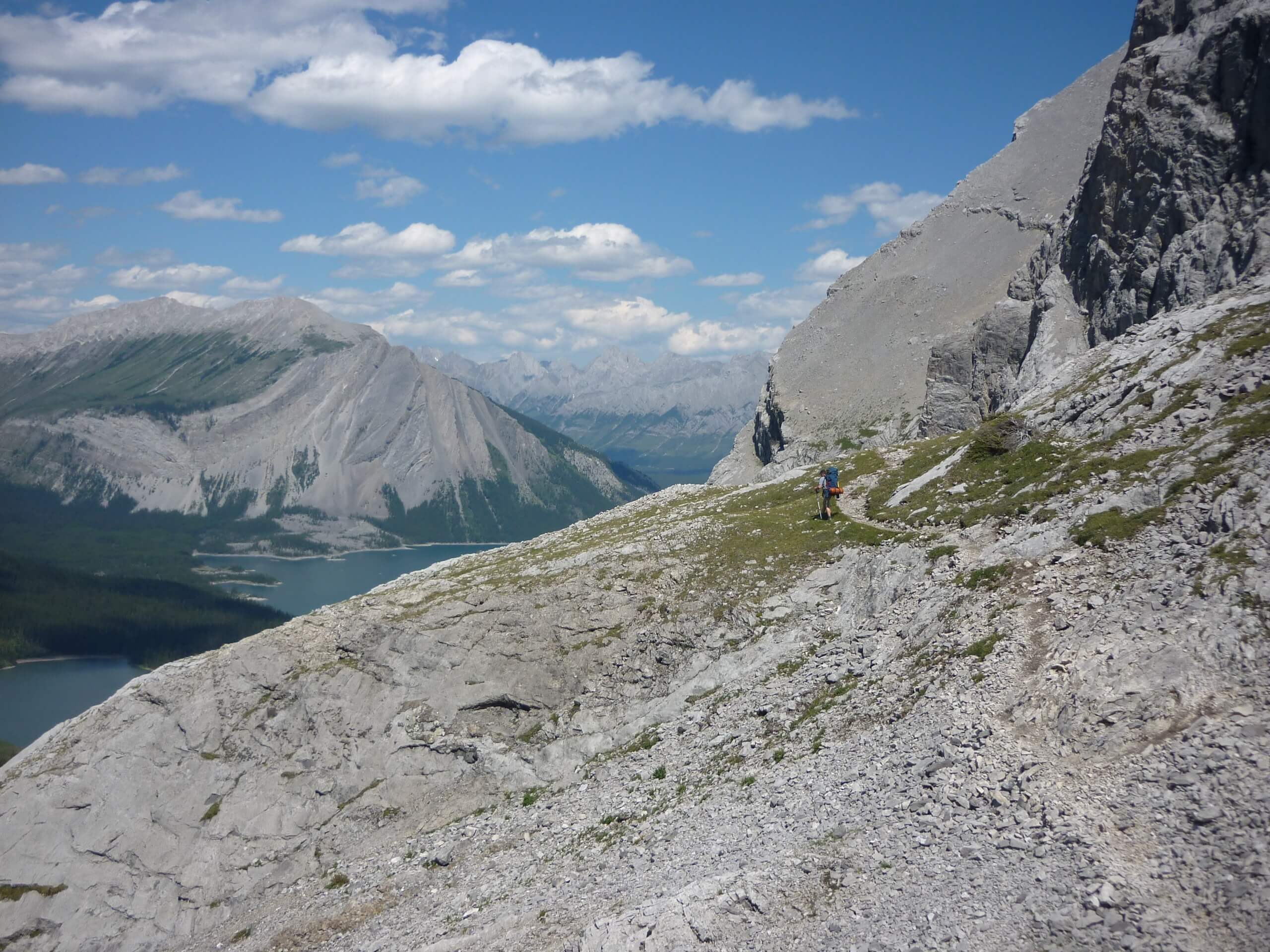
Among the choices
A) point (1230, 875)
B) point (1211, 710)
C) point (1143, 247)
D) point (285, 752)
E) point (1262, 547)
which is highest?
point (1143, 247)

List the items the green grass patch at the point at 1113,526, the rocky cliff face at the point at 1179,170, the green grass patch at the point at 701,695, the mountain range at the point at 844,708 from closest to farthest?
the mountain range at the point at 844,708
the green grass patch at the point at 1113,526
the green grass patch at the point at 701,695
the rocky cliff face at the point at 1179,170

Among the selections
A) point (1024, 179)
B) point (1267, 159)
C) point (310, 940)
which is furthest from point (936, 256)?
point (310, 940)

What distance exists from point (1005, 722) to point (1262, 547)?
8652mm

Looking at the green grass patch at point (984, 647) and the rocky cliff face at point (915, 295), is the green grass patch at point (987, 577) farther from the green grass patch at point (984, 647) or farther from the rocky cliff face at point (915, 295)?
the rocky cliff face at point (915, 295)

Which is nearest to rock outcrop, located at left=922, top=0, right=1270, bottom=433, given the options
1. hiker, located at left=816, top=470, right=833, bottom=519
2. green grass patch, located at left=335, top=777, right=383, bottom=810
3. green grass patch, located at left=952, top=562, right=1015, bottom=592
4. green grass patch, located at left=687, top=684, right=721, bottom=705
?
hiker, located at left=816, top=470, right=833, bottom=519

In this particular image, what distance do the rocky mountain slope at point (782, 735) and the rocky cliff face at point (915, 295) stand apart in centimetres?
4342

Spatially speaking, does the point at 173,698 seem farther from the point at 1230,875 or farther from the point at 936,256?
the point at 936,256

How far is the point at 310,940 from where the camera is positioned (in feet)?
107

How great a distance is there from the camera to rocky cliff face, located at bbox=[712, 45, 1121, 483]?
98562 millimetres

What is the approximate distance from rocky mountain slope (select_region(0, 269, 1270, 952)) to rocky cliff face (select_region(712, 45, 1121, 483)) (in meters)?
43.4

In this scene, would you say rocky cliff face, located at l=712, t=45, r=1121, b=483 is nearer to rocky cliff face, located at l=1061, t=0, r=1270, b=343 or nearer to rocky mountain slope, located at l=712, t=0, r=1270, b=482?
rocky mountain slope, located at l=712, t=0, r=1270, b=482

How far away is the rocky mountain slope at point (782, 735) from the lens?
784 inches

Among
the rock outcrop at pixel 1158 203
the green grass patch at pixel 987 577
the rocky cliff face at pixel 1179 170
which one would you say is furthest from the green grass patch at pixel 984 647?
the rocky cliff face at pixel 1179 170

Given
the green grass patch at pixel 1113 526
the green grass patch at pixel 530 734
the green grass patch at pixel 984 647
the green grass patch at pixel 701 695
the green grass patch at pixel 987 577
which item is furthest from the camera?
the green grass patch at pixel 530 734
